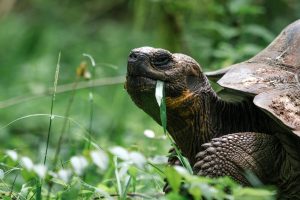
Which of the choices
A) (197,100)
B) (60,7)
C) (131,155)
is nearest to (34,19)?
(60,7)

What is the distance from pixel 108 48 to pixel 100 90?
7.75ft

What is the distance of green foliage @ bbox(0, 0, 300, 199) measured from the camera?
108 inches

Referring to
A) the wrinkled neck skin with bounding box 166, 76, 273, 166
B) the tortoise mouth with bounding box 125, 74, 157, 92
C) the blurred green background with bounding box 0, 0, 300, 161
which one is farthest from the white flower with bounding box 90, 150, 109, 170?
the blurred green background with bounding box 0, 0, 300, 161

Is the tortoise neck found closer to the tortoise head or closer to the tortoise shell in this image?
the tortoise head

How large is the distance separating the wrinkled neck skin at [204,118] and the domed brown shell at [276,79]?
0.13 metres

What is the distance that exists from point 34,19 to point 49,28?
3.16 feet

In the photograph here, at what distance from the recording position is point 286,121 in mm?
3053

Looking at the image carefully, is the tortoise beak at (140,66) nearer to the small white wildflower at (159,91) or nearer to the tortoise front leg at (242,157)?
the small white wildflower at (159,91)

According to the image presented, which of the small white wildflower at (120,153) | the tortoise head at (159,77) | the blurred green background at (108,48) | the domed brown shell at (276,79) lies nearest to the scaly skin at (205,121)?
the tortoise head at (159,77)

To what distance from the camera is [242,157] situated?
10.2 ft

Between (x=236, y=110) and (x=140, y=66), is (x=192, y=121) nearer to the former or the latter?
(x=236, y=110)

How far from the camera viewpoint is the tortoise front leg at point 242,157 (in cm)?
306

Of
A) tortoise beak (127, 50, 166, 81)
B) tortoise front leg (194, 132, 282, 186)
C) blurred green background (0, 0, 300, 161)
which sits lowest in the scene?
blurred green background (0, 0, 300, 161)

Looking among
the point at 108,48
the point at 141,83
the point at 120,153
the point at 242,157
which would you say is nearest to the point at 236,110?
the point at 242,157
